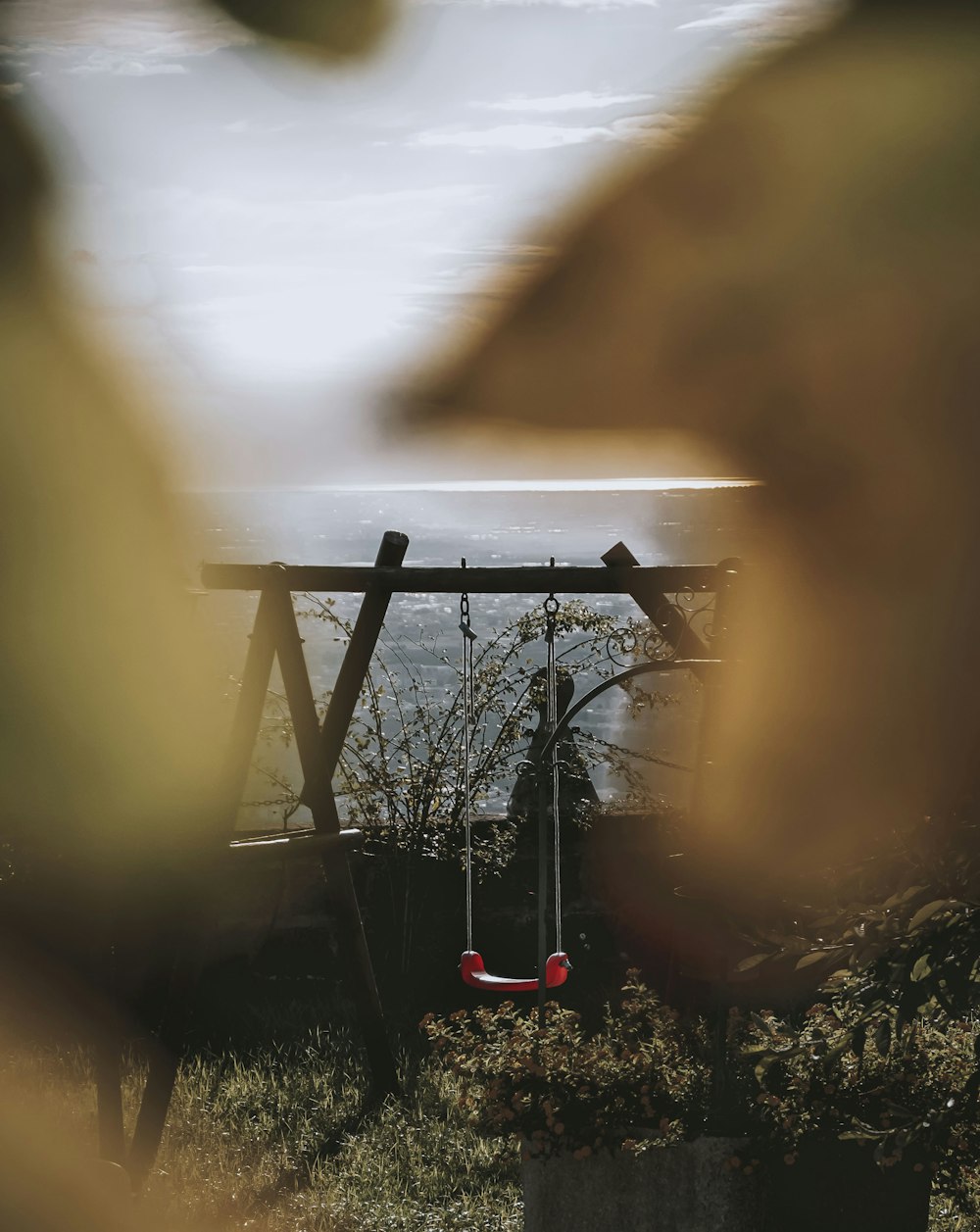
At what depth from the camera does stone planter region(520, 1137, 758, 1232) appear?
10.6 feet

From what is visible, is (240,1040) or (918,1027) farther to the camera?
(240,1040)

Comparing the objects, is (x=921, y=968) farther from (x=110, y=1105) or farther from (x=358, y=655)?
(x=110, y=1105)

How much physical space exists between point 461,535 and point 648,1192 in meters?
91.6

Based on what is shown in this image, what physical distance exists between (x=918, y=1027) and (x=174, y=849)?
265 centimetres

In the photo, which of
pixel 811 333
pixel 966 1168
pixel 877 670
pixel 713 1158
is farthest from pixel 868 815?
pixel 966 1168

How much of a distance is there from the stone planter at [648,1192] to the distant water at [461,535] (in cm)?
162

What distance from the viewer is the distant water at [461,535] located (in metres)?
4.01

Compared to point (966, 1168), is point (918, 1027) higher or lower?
higher

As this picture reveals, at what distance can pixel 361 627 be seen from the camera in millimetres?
4598

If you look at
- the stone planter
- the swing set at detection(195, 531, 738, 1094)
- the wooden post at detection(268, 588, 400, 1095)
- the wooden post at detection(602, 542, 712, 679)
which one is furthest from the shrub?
the wooden post at detection(268, 588, 400, 1095)

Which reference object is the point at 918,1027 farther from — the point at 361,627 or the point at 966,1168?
the point at 361,627

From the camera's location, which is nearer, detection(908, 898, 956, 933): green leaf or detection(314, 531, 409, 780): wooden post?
detection(908, 898, 956, 933): green leaf

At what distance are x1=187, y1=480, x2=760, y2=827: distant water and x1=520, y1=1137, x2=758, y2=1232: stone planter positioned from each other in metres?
1.62

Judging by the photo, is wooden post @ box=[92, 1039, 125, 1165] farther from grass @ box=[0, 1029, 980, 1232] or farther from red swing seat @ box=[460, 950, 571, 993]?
red swing seat @ box=[460, 950, 571, 993]
